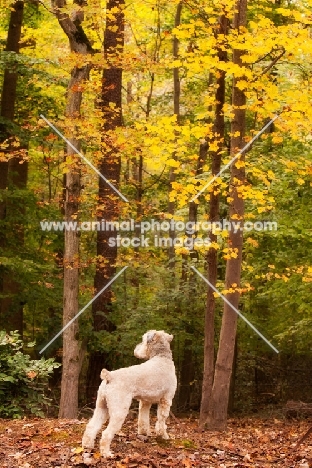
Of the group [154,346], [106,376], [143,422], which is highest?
[154,346]

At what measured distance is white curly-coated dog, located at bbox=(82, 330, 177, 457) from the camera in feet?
19.5

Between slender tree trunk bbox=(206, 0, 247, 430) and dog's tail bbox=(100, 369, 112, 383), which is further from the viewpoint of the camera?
slender tree trunk bbox=(206, 0, 247, 430)

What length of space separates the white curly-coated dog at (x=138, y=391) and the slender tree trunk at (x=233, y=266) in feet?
14.5

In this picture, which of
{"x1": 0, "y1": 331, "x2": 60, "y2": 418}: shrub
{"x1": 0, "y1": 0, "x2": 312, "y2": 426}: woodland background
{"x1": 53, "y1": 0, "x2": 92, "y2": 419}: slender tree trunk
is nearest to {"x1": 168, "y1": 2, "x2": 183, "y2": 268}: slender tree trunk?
{"x1": 0, "y1": 0, "x2": 312, "y2": 426}: woodland background

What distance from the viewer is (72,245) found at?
12156mm

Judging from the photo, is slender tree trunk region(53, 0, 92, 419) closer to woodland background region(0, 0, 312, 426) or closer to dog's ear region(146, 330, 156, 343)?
woodland background region(0, 0, 312, 426)

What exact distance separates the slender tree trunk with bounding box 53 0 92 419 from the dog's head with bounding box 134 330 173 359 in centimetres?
530

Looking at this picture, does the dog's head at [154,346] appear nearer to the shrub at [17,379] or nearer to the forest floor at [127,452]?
the forest floor at [127,452]

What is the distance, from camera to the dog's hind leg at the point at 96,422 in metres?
6.08

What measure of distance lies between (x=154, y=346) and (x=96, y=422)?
991mm

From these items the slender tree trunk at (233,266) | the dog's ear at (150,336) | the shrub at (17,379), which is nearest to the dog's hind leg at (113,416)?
the dog's ear at (150,336)

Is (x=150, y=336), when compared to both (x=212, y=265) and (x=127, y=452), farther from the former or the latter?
(x=212, y=265)

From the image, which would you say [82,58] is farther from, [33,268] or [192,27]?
[33,268]

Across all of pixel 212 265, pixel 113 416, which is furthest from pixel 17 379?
pixel 113 416
